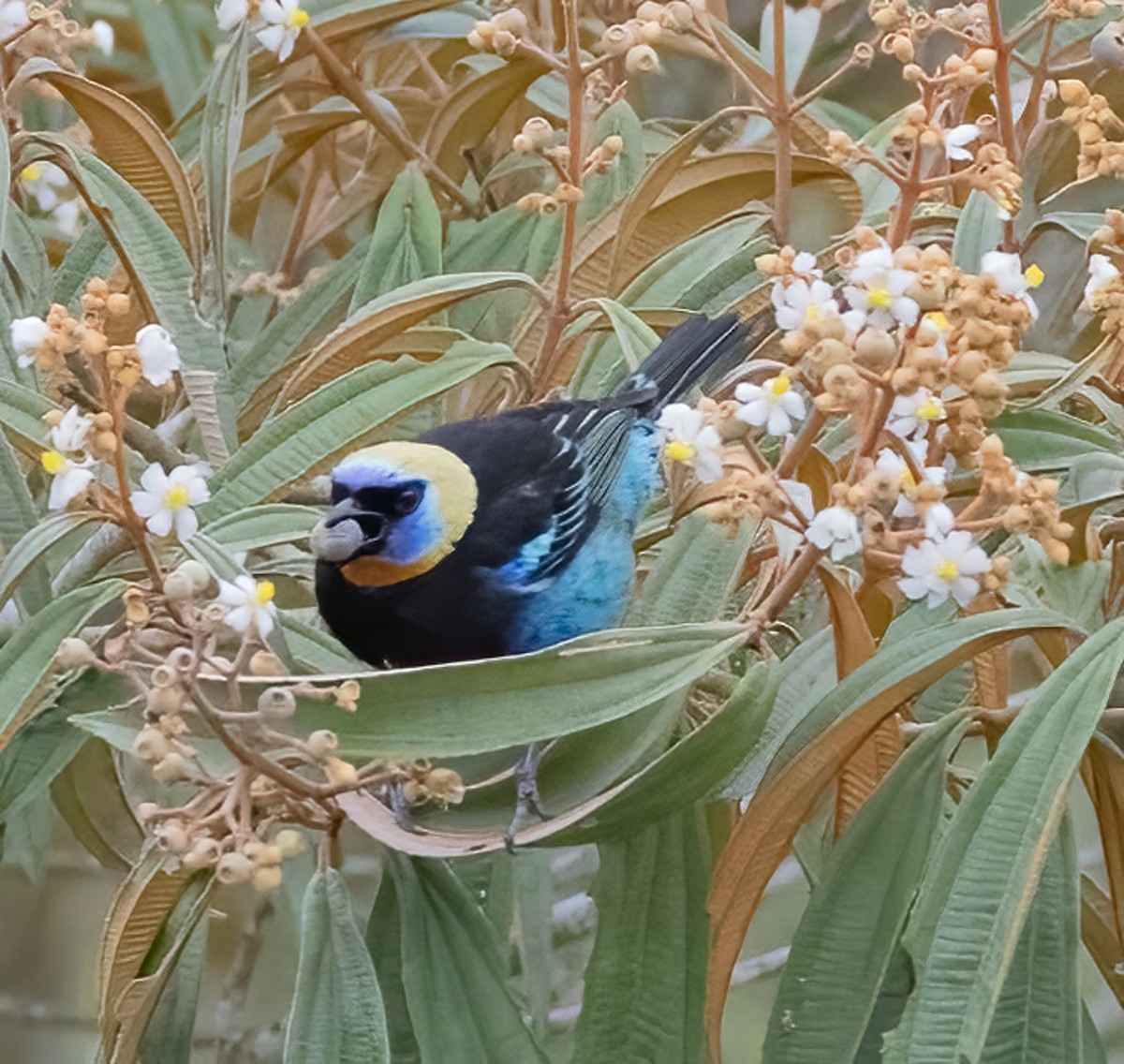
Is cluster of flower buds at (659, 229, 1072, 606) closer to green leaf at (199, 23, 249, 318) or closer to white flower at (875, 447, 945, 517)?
white flower at (875, 447, 945, 517)

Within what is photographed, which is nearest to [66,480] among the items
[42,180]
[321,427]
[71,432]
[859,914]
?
[71,432]

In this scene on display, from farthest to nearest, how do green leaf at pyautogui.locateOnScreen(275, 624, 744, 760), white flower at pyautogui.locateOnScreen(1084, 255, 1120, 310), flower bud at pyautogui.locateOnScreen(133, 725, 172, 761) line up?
1. white flower at pyautogui.locateOnScreen(1084, 255, 1120, 310)
2. green leaf at pyautogui.locateOnScreen(275, 624, 744, 760)
3. flower bud at pyautogui.locateOnScreen(133, 725, 172, 761)

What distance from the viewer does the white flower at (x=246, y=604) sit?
1.91ft

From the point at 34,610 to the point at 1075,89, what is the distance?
2.32ft

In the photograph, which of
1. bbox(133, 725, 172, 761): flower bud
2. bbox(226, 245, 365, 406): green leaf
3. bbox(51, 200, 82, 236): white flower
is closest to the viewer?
bbox(133, 725, 172, 761): flower bud

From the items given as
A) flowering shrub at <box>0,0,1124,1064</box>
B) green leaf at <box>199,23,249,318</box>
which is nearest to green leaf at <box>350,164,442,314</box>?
flowering shrub at <box>0,0,1124,1064</box>

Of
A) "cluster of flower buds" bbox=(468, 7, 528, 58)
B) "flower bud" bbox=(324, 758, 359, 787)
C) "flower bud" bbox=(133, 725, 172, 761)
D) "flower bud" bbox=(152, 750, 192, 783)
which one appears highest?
"cluster of flower buds" bbox=(468, 7, 528, 58)

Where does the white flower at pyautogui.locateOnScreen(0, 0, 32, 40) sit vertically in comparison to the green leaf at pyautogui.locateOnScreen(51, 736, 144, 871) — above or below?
above

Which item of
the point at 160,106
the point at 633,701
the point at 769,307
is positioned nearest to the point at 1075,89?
the point at 769,307

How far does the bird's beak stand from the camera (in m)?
0.86

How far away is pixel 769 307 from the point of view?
3.51 feet

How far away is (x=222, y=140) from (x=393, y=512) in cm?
30

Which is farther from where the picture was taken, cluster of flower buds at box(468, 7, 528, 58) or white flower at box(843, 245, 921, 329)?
cluster of flower buds at box(468, 7, 528, 58)

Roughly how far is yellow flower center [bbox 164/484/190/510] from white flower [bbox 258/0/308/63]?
40cm
